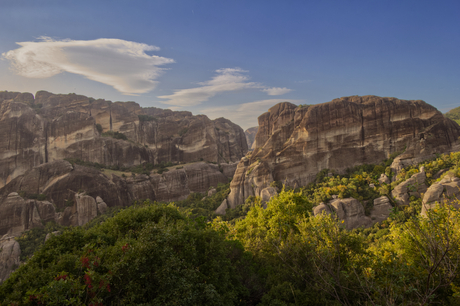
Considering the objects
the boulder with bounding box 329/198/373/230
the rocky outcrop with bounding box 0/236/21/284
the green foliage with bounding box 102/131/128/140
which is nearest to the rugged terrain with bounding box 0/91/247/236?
the green foliage with bounding box 102/131/128/140

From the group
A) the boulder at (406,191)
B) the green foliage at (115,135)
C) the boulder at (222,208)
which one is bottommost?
the boulder at (222,208)

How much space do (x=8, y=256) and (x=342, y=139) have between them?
58807 millimetres

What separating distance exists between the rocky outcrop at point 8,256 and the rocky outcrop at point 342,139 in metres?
35.8

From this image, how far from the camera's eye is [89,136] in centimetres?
6775

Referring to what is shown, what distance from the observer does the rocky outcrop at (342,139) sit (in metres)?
39.9

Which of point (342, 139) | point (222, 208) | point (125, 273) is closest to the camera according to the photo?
point (125, 273)

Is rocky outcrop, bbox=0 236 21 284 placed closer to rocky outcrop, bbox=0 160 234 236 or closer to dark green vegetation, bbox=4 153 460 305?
rocky outcrop, bbox=0 160 234 236

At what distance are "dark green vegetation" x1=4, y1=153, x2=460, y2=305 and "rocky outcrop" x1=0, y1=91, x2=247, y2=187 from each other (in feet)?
207

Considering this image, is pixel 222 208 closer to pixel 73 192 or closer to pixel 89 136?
pixel 73 192

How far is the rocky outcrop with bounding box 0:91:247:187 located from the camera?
6288 cm

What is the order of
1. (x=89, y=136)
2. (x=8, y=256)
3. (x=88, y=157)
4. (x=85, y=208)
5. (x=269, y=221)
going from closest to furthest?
1. (x=269, y=221)
2. (x=8, y=256)
3. (x=85, y=208)
4. (x=88, y=157)
5. (x=89, y=136)

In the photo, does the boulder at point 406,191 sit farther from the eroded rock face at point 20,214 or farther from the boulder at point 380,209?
the eroded rock face at point 20,214

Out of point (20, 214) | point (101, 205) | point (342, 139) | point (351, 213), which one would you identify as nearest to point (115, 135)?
point (101, 205)

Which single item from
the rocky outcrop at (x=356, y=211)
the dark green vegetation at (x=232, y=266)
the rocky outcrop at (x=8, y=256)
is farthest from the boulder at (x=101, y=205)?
the dark green vegetation at (x=232, y=266)
